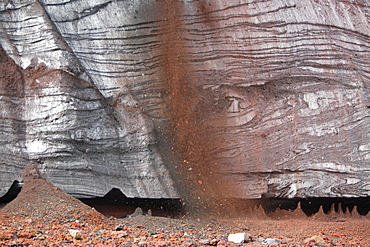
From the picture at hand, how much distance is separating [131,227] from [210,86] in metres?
3.18

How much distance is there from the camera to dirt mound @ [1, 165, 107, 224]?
568 centimetres

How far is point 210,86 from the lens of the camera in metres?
7.91

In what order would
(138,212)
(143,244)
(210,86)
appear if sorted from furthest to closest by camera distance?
(210,86)
(138,212)
(143,244)

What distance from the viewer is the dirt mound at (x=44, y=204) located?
5.68 meters

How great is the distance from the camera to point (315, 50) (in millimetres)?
7957

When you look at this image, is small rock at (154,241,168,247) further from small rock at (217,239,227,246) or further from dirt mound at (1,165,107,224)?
dirt mound at (1,165,107,224)

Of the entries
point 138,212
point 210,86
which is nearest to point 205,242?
point 138,212

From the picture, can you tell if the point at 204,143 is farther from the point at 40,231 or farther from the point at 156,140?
the point at 40,231

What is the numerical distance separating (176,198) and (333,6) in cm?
440

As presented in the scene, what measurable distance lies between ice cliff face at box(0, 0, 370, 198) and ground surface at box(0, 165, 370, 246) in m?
0.80

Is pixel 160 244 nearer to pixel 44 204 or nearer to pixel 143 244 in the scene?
pixel 143 244

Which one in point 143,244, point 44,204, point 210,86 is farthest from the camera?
point 210,86

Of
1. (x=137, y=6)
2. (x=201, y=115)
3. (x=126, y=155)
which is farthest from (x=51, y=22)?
(x=201, y=115)

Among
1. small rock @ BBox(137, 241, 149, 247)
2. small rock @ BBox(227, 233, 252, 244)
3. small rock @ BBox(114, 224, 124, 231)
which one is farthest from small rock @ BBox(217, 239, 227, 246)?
small rock @ BBox(114, 224, 124, 231)
